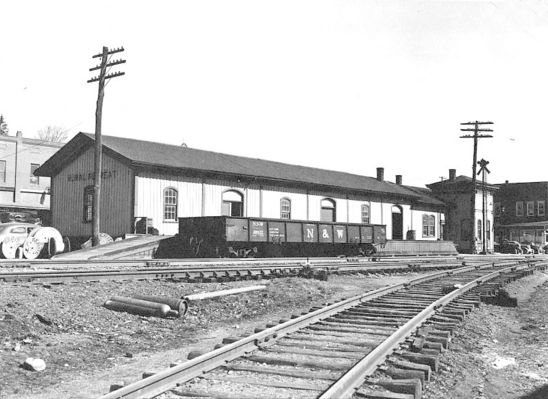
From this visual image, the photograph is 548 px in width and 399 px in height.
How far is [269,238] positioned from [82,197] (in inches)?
486

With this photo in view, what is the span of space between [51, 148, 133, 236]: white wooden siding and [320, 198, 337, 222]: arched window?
14333 mm

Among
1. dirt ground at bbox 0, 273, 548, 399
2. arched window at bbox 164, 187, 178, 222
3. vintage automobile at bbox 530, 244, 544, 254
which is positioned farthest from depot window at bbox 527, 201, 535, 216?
dirt ground at bbox 0, 273, 548, 399

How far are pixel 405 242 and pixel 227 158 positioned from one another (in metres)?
12.4

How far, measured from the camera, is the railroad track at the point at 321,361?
4711mm

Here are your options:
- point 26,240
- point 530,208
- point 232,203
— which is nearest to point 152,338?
point 26,240

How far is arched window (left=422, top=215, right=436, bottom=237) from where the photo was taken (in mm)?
48775

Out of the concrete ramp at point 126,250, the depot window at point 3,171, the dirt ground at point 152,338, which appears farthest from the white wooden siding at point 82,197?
→ the depot window at point 3,171

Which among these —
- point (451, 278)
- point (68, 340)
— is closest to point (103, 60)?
point (451, 278)

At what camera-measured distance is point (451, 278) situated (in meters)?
16.6

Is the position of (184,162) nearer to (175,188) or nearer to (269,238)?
(175,188)

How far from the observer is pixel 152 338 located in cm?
784

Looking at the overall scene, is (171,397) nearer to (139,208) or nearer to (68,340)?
(68,340)

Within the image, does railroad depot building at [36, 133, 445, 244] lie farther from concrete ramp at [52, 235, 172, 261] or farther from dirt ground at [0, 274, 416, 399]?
dirt ground at [0, 274, 416, 399]

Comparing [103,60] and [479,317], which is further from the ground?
[103,60]
